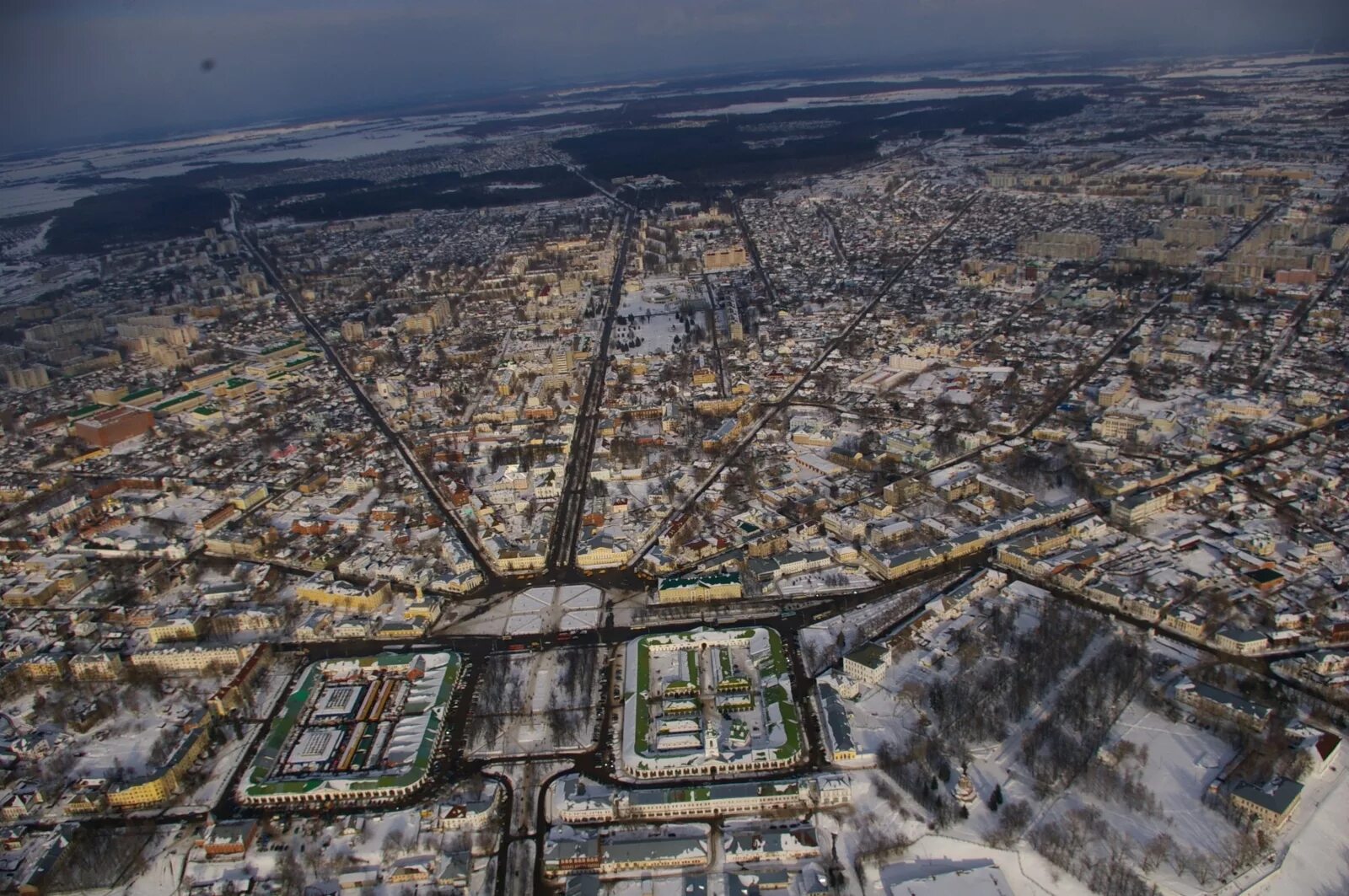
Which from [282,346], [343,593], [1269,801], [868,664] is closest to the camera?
[1269,801]

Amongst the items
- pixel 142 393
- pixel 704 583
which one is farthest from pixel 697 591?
pixel 142 393

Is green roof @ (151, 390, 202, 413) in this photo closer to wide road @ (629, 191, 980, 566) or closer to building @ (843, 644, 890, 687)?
wide road @ (629, 191, 980, 566)

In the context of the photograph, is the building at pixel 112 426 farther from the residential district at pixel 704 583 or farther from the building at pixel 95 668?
the building at pixel 95 668

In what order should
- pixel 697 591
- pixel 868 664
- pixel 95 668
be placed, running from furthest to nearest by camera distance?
pixel 697 591 < pixel 95 668 < pixel 868 664

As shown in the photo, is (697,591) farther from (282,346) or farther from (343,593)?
(282,346)

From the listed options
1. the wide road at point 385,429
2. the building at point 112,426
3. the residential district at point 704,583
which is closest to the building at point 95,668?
the residential district at point 704,583

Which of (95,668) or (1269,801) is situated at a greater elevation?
(95,668)

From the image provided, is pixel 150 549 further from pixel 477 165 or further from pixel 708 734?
pixel 477 165

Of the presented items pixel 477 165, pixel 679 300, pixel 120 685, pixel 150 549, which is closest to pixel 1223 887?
pixel 120 685
